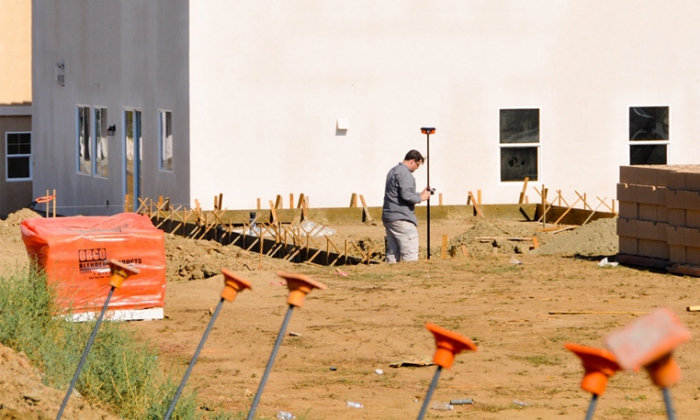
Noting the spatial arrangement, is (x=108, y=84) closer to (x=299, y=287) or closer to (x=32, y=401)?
(x=32, y=401)

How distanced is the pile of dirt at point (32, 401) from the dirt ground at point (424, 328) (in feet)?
0.13

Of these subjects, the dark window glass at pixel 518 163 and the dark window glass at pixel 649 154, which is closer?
the dark window glass at pixel 518 163

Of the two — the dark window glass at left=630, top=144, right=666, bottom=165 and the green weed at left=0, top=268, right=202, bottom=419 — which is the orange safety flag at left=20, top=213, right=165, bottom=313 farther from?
the dark window glass at left=630, top=144, right=666, bottom=165

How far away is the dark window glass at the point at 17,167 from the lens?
121ft

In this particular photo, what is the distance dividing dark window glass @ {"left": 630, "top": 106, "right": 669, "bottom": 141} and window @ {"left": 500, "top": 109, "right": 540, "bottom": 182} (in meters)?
2.21

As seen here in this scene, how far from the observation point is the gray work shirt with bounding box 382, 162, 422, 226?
16.3 metres

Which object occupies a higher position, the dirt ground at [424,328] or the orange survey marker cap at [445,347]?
the orange survey marker cap at [445,347]

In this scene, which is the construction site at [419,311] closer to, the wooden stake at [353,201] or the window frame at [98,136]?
the wooden stake at [353,201]

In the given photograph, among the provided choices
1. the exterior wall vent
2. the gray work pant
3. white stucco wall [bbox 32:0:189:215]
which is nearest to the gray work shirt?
the gray work pant

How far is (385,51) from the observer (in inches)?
950

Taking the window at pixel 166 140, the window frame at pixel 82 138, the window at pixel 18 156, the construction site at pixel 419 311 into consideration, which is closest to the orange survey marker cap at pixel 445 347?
the construction site at pixel 419 311

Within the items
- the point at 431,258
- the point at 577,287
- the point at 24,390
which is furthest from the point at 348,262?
the point at 24,390

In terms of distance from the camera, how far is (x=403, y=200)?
645 inches

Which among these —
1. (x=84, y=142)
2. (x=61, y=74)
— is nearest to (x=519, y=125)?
(x=84, y=142)
